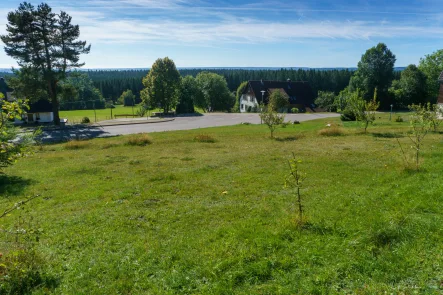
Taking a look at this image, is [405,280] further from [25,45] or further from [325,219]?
[25,45]

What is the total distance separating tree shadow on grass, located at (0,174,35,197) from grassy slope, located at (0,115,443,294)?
0.18 feet

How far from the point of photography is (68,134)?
3766 cm

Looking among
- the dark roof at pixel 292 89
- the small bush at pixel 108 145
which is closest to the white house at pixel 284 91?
the dark roof at pixel 292 89

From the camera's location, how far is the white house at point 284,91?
7743 cm

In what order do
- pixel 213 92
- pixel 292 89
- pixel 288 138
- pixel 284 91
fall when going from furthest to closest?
pixel 292 89 < pixel 213 92 < pixel 284 91 < pixel 288 138

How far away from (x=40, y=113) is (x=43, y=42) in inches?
674

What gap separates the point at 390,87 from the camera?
69.8 m

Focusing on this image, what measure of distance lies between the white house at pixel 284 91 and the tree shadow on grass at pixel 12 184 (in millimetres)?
64056

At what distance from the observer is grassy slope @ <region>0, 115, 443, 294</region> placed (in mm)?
5570

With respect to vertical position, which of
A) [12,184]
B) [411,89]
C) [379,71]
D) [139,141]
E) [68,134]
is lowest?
[68,134]

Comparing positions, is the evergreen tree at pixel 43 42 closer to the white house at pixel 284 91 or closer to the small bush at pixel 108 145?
the small bush at pixel 108 145

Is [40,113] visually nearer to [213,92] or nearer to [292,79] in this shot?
[213,92]

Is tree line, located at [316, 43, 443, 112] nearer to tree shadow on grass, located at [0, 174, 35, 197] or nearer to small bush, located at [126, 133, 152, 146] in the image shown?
small bush, located at [126, 133, 152, 146]

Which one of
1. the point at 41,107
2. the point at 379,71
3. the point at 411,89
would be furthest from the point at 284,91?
the point at 41,107
